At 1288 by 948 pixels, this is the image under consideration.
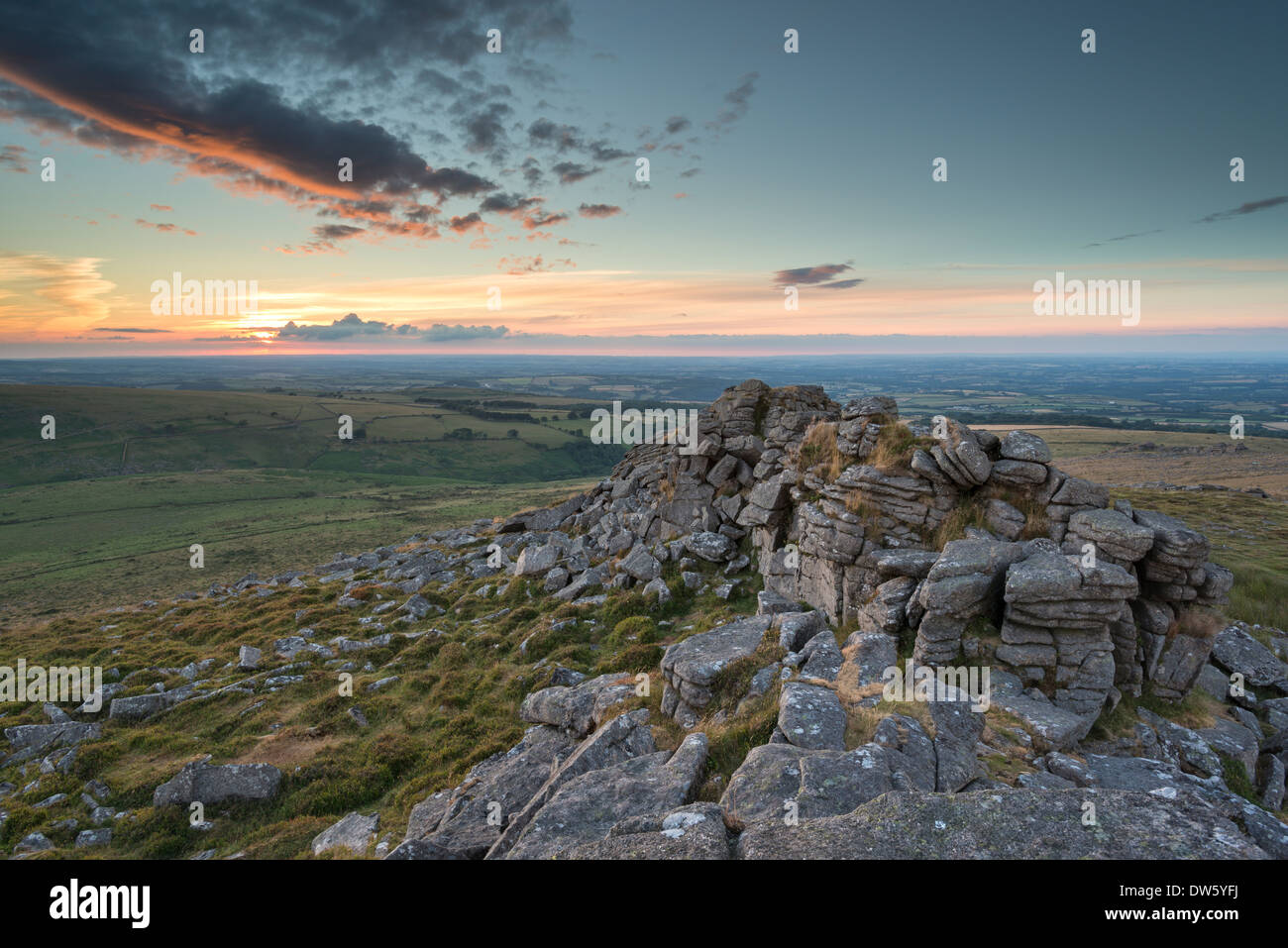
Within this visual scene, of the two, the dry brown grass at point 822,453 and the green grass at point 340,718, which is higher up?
the dry brown grass at point 822,453

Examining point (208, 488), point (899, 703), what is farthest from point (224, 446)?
point (899, 703)

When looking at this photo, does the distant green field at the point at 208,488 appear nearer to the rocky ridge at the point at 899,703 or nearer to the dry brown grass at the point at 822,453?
the rocky ridge at the point at 899,703

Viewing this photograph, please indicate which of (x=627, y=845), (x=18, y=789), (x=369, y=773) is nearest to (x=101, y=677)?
(x=18, y=789)

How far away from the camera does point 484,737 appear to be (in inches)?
655

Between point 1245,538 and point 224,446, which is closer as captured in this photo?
point 1245,538

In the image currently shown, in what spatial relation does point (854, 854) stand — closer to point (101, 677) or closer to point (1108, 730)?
point (1108, 730)

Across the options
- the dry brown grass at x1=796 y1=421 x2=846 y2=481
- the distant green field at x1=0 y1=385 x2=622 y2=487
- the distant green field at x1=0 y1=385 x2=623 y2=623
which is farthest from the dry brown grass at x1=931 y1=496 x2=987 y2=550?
the distant green field at x1=0 y1=385 x2=622 y2=487

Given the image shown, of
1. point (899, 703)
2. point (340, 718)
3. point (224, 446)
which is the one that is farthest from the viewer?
point (224, 446)

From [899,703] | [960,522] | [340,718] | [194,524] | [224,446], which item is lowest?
[194,524]

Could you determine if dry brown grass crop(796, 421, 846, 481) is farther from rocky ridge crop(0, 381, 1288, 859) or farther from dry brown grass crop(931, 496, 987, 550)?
dry brown grass crop(931, 496, 987, 550)

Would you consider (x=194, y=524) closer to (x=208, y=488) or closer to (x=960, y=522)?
(x=208, y=488)

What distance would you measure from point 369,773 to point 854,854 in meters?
14.5

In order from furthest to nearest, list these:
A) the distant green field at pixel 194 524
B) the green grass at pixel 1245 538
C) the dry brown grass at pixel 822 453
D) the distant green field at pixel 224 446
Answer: the distant green field at pixel 224 446, the distant green field at pixel 194 524, the green grass at pixel 1245 538, the dry brown grass at pixel 822 453

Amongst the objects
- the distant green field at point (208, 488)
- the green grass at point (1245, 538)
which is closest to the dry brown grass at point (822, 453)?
the green grass at point (1245, 538)
